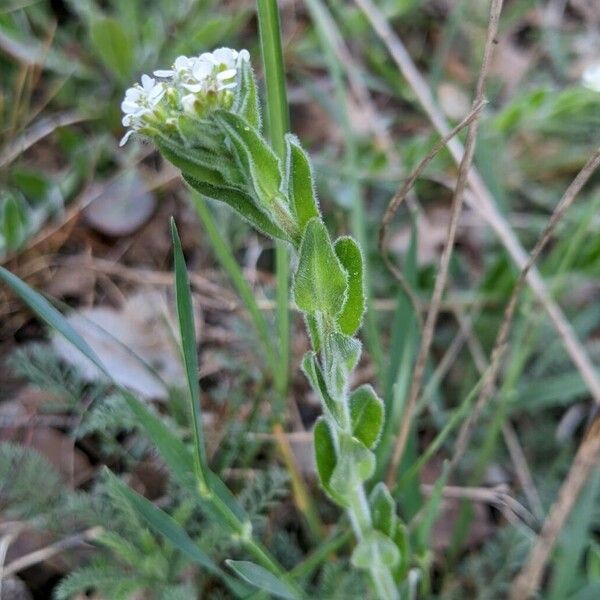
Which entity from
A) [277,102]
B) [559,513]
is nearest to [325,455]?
[559,513]

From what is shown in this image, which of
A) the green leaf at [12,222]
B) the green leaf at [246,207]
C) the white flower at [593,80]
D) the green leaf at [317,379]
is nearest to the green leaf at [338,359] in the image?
the green leaf at [317,379]

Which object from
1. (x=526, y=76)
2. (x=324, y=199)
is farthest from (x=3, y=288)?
(x=526, y=76)

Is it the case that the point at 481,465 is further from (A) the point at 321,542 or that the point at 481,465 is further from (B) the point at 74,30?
(B) the point at 74,30

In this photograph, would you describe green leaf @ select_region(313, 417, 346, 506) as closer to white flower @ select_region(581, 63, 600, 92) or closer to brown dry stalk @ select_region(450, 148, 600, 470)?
brown dry stalk @ select_region(450, 148, 600, 470)

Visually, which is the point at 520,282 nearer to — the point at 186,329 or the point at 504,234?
the point at 504,234

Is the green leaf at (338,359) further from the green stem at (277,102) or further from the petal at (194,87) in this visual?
the petal at (194,87)
